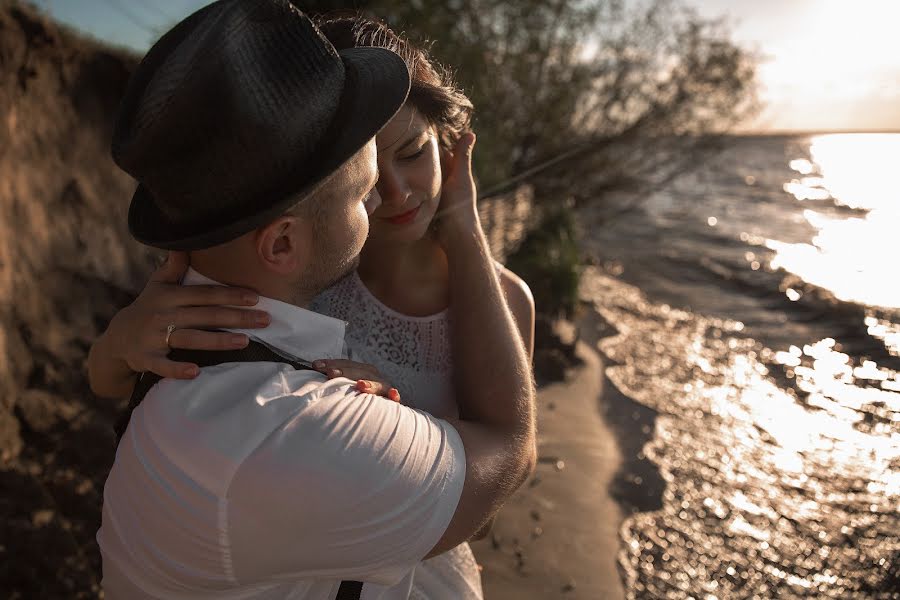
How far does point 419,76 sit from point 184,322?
4.05 ft

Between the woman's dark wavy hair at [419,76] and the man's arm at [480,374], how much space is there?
4.8 inches

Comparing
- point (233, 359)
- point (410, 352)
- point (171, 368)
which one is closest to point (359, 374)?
point (233, 359)

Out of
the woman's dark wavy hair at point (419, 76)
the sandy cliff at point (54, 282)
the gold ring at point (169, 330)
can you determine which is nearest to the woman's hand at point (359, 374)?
the gold ring at point (169, 330)

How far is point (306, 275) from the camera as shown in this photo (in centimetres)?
143

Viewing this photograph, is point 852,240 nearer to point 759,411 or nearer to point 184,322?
point 759,411

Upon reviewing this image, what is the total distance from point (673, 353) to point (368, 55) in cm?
737

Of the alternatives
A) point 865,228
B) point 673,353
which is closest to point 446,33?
point 673,353

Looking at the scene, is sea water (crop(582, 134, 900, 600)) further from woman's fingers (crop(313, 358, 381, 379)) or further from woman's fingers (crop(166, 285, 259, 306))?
woman's fingers (crop(166, 285, 259, 306))

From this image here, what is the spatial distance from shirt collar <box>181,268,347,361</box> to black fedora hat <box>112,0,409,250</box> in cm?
17

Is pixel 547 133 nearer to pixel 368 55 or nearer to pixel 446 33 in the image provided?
pixel 446 33

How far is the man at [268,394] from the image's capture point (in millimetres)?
1136

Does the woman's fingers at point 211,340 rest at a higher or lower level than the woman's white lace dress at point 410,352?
higher

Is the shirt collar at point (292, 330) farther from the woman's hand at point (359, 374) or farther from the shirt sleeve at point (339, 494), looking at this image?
the shirt sleeve at point (339, 494)

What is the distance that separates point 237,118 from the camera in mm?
1165
